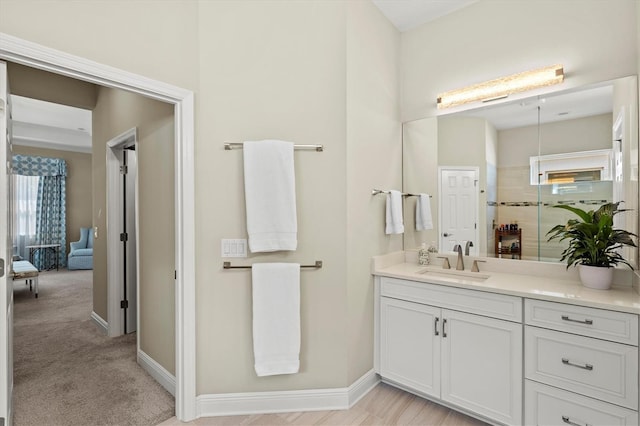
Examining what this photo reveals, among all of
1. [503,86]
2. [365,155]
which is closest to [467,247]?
[365,155]

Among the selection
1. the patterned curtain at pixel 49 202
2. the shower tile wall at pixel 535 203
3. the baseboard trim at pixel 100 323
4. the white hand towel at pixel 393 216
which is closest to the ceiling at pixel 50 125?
the patterned curtain at pixel 49 202

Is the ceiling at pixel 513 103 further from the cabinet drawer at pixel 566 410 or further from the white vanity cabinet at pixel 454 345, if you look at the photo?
the cabinet drawer at pixel 566 410

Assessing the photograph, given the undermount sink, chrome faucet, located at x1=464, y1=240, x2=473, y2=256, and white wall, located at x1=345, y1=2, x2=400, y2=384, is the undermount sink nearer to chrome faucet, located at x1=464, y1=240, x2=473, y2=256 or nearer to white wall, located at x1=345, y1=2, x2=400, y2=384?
chrome faucet, located at x1=464, y1=240, x2=473, y2=256

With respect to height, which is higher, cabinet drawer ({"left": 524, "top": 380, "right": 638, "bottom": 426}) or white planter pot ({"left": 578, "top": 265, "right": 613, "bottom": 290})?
white planter pot ({"left": 578, "top": 265, "right": 613, "bottom": 290})

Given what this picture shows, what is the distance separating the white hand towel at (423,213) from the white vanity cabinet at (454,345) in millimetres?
629

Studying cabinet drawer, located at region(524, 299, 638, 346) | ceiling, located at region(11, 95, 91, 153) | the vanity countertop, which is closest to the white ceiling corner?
the vanity countertop

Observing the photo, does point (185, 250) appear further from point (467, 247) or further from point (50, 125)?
point (50, 125)

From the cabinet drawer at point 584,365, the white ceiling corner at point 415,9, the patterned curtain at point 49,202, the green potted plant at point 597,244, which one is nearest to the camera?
the cabinet drawer at point 584,365

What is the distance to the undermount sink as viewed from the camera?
2.28 meters

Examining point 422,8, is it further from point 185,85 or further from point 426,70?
point 185,85

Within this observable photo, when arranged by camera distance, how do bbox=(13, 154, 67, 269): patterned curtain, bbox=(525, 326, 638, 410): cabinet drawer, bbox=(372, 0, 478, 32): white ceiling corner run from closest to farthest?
bbox=(525, 326, 638, 410): cabinet drawer
bbox=(372, 0, 478, 32): white ceiling corner
bbox=(13, 154, 67, 269): patterned curtain

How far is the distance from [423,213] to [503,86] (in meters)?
1.09

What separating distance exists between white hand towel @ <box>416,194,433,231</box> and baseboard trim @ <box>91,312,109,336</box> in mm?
3406

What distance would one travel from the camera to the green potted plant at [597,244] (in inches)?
70.8
